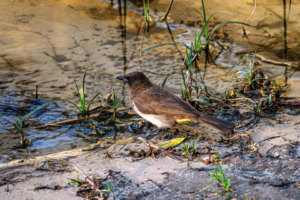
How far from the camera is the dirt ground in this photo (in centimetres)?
329

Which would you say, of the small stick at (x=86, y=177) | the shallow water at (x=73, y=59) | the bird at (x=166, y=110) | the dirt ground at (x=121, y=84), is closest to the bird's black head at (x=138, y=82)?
the bird at (x=166, y=110)

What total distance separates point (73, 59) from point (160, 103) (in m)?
2.84

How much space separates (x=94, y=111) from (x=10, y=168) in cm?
179

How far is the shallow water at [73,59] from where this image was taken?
507 centimetres

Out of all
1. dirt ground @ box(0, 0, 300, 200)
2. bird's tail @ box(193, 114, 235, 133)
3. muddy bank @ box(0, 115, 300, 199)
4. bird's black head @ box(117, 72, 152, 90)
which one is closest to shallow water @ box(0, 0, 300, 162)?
dirt ground @ box(0, 0, 300, 200)

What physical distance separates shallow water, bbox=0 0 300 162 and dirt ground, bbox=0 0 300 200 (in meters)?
0.02

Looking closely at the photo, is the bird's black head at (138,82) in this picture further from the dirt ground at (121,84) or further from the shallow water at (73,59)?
the dirt ground at (121,84)

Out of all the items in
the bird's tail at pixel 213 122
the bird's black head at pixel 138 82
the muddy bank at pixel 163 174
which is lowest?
the muddy bank at pixel 163 174

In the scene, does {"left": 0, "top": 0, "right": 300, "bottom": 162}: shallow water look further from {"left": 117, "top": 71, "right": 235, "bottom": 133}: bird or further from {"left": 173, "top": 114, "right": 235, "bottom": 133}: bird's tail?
{"left": 173, "top": 114, "right": 235, "bottom": 133}: bird's tail

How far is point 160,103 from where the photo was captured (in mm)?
4676

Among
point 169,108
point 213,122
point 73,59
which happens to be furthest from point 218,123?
point 73,59

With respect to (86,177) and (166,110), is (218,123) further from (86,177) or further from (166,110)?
(86,177)

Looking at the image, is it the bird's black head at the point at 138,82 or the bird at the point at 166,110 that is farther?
the bird's black head at the point at 138,82

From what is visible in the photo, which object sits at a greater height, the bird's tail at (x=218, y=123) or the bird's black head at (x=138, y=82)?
the bird's black head at (x=138, y=82)
